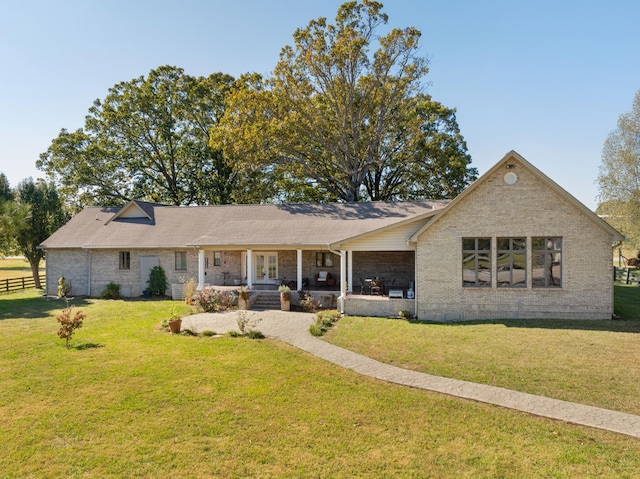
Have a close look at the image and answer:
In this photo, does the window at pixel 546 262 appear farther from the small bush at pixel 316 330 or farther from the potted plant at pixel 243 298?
the potted plant at pixel 243 298

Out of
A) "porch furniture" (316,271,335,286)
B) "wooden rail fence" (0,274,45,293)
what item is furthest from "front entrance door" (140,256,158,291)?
"wooden rail fence" (0,274,45,293)

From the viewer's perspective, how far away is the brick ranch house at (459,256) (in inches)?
593

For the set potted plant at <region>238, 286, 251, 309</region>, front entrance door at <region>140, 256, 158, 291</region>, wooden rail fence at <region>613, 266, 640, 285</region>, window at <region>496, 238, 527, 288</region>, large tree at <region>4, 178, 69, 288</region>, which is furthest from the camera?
large tree at <region>4, 178, 69, 288</region>

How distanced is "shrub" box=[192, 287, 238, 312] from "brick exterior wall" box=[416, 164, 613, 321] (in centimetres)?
886

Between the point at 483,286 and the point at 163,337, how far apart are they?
39.6 feet

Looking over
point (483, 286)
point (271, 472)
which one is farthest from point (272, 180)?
point (271, 472)

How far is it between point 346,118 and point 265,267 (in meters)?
16.3

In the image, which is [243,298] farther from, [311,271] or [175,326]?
[311,271]

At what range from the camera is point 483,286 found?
15602mm

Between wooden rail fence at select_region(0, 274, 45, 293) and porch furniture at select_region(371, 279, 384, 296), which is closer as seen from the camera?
porch furniture at select_region(371, 279, 384, 296)

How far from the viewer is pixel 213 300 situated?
18.3 m

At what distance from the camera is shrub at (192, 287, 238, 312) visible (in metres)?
18.2

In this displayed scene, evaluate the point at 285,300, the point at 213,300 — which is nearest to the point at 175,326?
the point at 213,300

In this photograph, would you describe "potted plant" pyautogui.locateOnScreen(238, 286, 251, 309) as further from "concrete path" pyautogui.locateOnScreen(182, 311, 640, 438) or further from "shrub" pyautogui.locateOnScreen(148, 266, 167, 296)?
"shrub" pyautogui.locateOnScreen(148, 266, 167, 296)
